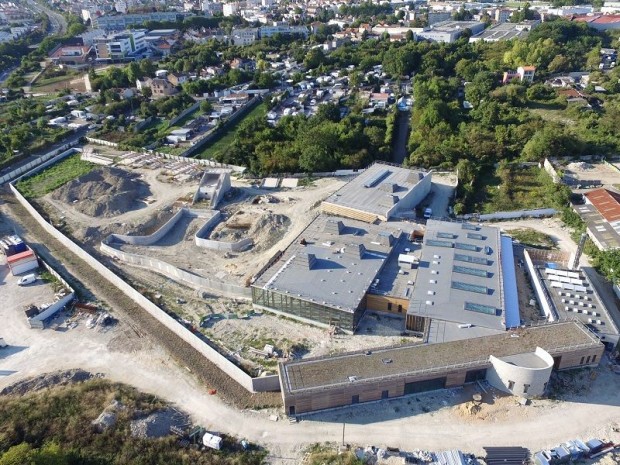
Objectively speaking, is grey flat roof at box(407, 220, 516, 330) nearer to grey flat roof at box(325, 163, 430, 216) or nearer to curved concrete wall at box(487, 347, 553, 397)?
curved concrete wall at box(487, 347, 553, 397)

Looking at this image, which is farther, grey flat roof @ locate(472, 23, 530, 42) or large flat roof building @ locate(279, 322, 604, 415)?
grey flat roof @ locate(472, 23, 530, 42)

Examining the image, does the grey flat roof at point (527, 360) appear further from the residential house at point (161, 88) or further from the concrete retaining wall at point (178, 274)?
the residential house at point (161, 88)

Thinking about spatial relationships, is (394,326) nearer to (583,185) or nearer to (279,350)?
(279,350)

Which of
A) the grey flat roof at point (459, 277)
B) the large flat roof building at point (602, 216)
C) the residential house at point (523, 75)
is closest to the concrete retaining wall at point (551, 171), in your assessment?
the large flat roof building at point (602, 216)

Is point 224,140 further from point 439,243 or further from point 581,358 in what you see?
point 581,358

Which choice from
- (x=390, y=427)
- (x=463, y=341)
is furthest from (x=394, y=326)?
(x=390, y=427)

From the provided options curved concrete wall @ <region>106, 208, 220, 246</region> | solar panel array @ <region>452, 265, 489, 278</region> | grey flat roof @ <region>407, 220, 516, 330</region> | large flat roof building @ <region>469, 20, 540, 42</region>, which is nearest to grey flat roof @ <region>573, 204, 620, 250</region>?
grey flat roof @ <region>407, 220, 516, 330</region>
